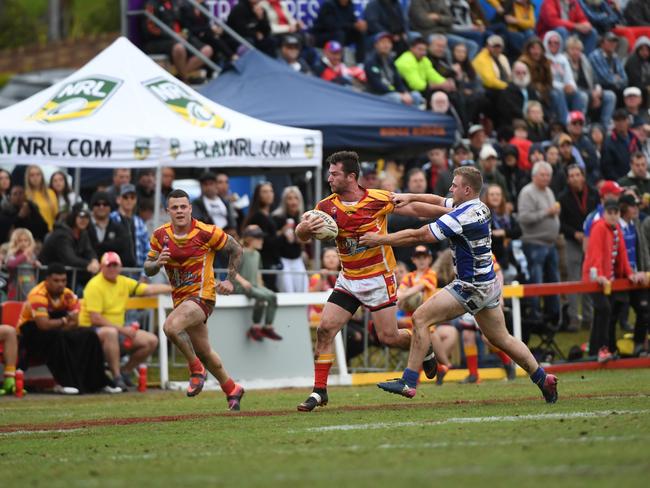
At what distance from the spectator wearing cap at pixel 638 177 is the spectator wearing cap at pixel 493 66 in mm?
3015

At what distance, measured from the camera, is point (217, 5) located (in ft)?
81.8

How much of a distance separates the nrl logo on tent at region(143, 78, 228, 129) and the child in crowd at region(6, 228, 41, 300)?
2498 mm

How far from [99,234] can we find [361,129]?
4.22 metres

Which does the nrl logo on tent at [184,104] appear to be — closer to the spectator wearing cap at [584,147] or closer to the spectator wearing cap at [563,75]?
the spectator wearing cap at [584,147]

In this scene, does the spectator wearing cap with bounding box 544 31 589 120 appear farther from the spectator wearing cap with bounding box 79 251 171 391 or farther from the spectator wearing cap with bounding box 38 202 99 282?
the spectator wearing cap with bounding box 79 251 171 391

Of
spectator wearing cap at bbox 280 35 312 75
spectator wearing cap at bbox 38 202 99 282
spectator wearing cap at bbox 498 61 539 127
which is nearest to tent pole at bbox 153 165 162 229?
spectator wearing cap at bbox 38 202 99 282

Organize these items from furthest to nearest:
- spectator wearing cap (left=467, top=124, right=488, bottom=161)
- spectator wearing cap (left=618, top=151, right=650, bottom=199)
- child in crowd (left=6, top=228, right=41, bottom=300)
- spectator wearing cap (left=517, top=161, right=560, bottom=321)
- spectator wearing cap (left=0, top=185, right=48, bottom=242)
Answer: spectator wearing cap (left=467, top=124, right=488, bottom=161) < spectator wearing cap (left=618, top=151, right=650, bottom=199) < spectator wearing cap (left=517, top=161, right=560, bottom=321) < spectator wearing cap (left=0, top=185, right=48, bottom=242) < child in crowd (left=6, top=228, right=41, bottom=300)

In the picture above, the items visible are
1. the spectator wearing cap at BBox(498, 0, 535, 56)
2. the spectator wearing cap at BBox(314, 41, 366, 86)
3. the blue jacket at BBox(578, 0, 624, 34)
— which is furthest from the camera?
the blue jacket at BBox(578, 0, 624, 34)

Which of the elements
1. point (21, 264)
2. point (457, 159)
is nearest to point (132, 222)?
point (21, 264)

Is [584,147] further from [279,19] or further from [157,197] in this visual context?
[157,197]

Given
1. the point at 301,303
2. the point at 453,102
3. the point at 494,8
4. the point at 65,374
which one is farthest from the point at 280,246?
the point at 494,8

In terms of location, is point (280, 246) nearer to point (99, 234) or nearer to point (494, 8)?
point (99, 234)

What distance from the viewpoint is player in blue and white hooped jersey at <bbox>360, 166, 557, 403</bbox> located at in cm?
→ 1230

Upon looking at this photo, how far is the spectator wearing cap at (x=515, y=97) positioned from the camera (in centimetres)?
2483
